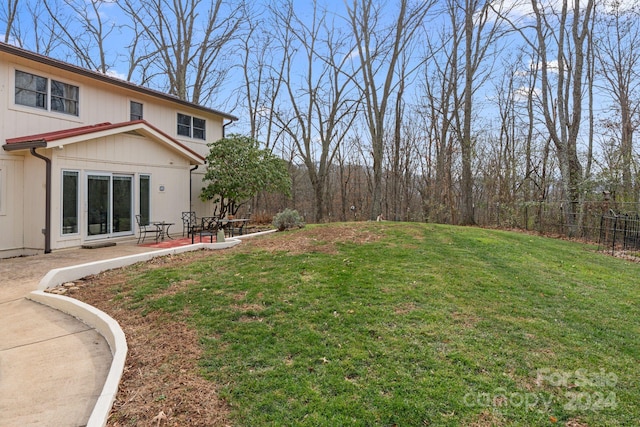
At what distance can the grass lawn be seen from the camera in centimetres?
264

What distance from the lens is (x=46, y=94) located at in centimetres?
906

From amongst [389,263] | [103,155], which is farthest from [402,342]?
[103,155]

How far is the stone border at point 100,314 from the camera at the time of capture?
277 centimetres

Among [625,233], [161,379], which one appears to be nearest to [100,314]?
[161,379]

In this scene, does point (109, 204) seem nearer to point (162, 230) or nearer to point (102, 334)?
point (162, 230)

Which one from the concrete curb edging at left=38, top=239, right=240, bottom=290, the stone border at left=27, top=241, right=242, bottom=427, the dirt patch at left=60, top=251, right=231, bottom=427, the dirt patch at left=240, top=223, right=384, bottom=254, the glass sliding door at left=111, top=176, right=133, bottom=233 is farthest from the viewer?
the glass sliding door at left=111, top=176, right=133, bottom=233

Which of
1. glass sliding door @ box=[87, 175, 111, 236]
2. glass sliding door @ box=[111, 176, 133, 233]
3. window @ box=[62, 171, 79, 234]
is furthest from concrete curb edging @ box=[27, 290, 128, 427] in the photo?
glass sliding door @ box=[111, 176, 133, 233]

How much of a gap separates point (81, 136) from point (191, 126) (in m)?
5.63

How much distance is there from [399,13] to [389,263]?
1398cm

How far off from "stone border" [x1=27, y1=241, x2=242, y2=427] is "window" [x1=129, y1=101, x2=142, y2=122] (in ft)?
19.2

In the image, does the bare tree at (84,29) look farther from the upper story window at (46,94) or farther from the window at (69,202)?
the window at (69,202)

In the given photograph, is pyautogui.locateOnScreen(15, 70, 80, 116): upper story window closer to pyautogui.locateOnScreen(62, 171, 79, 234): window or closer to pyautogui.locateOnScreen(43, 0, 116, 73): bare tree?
pyautogui.locateOnScreen(62, 171, 79, 234): window

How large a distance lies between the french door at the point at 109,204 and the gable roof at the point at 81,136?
3.49 feet

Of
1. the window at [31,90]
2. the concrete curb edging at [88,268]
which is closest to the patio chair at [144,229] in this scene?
the concrete curb edging at [88,268]
